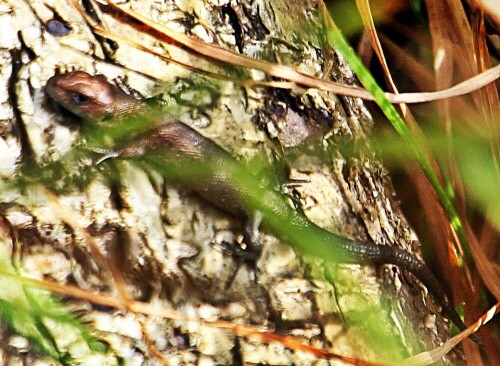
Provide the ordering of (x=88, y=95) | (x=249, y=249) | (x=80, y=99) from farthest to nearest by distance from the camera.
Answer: (x=88, y=95) → (x=80, y=99) → (x=249, y=249)

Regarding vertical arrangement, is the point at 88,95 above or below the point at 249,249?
above

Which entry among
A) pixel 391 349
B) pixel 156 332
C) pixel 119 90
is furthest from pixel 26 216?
pixel 391 349

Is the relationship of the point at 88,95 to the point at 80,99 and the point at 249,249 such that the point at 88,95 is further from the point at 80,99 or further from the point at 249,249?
the point at 249,249

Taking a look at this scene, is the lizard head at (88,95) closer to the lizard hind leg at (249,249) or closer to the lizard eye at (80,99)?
the lizard eye at (80,99)

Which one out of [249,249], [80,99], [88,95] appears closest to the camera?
[249,249]

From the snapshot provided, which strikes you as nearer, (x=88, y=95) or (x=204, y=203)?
(x=204, y=203)

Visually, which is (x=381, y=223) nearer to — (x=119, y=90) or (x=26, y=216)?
(x=119, y=90)

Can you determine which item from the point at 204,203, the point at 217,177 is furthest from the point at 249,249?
the point at 217,177
